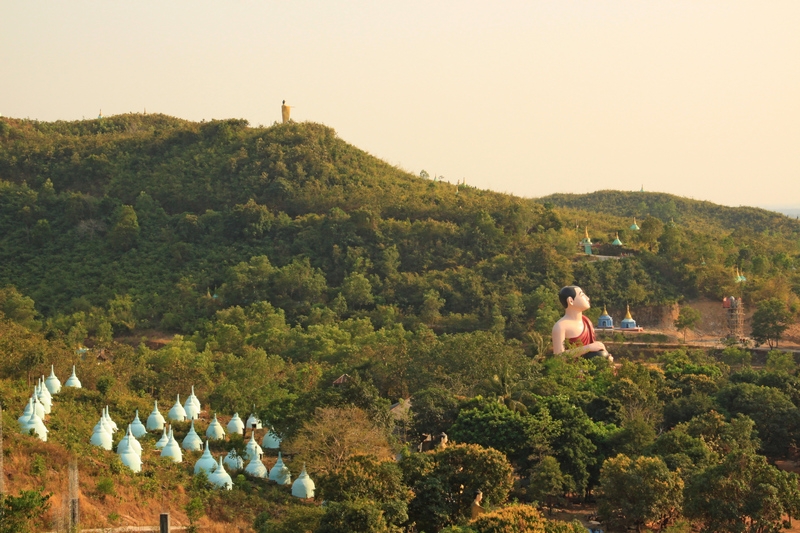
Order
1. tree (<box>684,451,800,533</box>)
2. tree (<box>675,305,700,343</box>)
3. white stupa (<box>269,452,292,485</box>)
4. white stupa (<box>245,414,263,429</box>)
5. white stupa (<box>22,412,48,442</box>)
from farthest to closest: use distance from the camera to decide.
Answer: tree (<box>675,305,700,343</box>)
white stupa (<box>245,414,263,429</box>)
white stupa (<box>269,452,292,485</box>)
white stupa (<box>22,412,48,442</box>)
tree (<box>684,451,800,533</box>)

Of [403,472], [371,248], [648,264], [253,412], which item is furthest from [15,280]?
[403,472]

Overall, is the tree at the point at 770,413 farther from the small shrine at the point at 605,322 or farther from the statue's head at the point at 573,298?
the small shrine at the point at 605,322

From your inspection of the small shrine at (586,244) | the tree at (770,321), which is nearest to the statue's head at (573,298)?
the tree at (770,321)

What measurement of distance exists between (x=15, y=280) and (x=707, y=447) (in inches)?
1298

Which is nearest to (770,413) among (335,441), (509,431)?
(509,431)

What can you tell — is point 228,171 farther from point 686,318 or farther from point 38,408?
point 38,408

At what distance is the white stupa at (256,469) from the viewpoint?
92.2 feet

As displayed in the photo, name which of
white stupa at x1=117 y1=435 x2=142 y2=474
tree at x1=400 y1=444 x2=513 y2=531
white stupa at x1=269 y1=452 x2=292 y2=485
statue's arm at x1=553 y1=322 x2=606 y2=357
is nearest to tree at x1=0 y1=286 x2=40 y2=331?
white stupa at x1=269 y1=452 x2=292 y2=485

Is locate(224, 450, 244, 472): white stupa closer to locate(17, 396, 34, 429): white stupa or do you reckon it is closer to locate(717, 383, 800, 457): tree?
locate(17, 396, 34, 429): white stupa

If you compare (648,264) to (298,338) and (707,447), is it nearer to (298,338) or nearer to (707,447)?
(298,338)

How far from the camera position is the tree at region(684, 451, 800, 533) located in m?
24.1

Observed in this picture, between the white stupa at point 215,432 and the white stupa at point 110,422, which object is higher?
the white stupa at point 110,422

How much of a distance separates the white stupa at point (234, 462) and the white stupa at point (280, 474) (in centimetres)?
74

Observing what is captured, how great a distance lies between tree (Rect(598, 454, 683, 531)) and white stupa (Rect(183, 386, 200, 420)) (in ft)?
41.0
